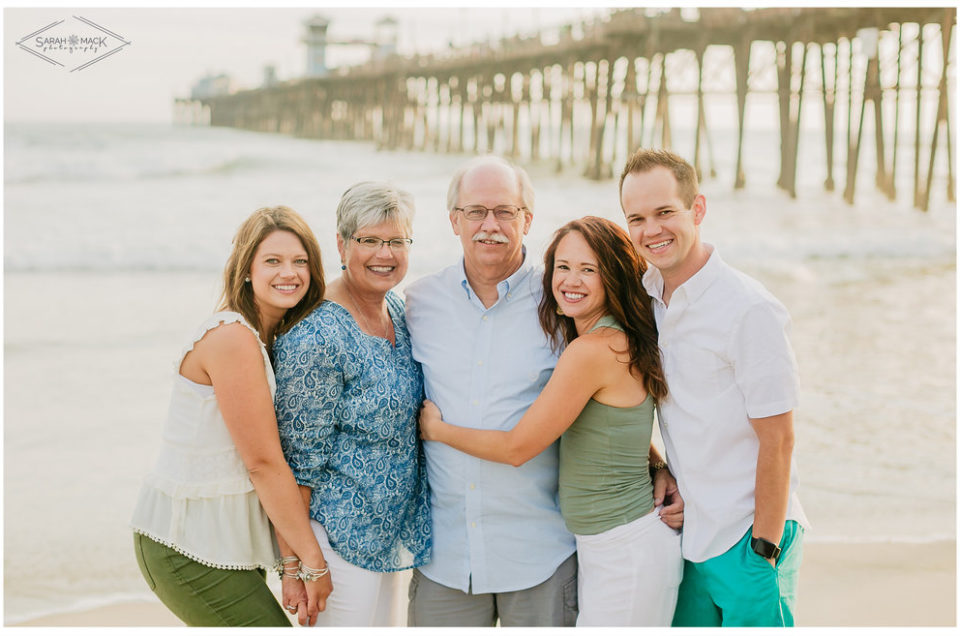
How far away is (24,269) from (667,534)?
13.0m

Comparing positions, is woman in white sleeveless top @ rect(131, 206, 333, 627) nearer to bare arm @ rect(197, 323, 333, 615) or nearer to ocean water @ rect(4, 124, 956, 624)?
bare arm @ rect(197, 323, 333, 615)

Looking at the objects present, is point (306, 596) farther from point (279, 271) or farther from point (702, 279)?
point (702, 279)

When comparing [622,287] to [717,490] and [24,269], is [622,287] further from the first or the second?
[24,269]

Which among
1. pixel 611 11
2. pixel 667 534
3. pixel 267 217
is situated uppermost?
pixel 611 11

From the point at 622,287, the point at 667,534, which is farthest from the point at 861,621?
the point at 622,287

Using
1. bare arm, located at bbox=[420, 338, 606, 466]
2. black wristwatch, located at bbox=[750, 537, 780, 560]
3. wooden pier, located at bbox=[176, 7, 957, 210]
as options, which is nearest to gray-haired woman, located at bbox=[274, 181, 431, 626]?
bare arm, located at bbox=[420, 338, 606, 466]

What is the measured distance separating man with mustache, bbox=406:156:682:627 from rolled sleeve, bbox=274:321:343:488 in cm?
40

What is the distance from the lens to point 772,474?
2.46 metres

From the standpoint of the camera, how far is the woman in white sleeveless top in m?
2.43

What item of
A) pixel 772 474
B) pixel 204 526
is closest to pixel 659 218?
pixel 772 474

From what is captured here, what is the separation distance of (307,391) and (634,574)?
1.20 metres

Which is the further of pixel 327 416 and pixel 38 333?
pixel 38 333

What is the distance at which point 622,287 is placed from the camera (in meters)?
2.60
